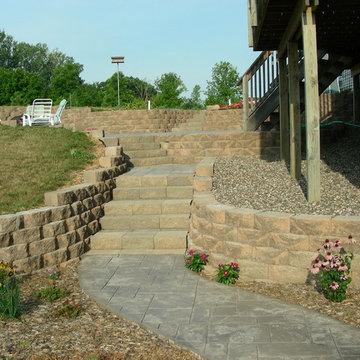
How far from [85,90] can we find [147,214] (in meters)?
44.6

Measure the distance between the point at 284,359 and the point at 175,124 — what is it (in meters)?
16.7

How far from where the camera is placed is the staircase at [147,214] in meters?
6.24

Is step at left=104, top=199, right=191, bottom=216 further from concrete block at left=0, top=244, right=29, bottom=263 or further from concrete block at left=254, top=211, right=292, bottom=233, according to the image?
concrete block at left=254, top=211, right=292, bottom=233

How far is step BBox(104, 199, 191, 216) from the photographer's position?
689cm

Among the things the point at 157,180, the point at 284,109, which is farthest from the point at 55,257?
the point at 284,109

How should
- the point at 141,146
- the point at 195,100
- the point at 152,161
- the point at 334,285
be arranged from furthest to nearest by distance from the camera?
the point at 195,100 < the point at 141,146 < the point at 152,161 < the point at 334,285

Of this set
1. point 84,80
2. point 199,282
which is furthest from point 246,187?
point 84,80

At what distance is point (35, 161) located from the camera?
780cm

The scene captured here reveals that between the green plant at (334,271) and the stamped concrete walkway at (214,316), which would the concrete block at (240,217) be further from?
the green plant at (334,271)

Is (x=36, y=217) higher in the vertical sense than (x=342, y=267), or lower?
higher

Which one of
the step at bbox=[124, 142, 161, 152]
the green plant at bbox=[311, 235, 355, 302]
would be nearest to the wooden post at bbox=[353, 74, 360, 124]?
the step at bbox=[124, 142, 161, 152]

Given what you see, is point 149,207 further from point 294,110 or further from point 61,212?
point 294,110

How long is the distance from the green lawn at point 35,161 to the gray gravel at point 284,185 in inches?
99.0

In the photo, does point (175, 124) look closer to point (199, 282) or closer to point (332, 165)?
point (332, 165)
